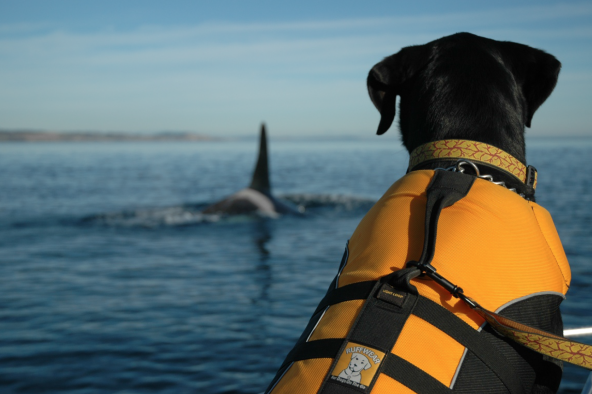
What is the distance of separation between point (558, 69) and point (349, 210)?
13.8m

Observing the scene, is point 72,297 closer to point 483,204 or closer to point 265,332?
point 265,332

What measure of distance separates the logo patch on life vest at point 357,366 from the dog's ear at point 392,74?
1.62 m

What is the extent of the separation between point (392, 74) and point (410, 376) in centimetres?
173

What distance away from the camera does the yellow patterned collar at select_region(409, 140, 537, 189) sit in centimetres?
247

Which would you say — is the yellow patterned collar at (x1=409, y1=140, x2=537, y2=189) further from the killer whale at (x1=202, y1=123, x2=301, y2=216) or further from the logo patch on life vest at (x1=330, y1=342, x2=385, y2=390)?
the killer whale at (x1=202, y1=123, x2=301, y2=216)

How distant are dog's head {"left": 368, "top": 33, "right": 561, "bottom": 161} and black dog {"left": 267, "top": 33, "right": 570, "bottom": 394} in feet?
0.03

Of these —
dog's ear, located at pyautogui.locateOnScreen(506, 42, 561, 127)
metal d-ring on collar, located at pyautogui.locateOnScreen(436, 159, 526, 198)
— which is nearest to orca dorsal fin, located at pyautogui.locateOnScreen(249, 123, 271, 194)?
dog's ear, located at pyautogui.locateOnScreen(506, 42, 561, 127)

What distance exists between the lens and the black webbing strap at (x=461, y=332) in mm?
1905

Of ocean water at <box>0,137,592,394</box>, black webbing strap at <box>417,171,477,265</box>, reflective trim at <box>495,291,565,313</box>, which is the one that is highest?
black webbing strap at <box>417,171,477,265</box>

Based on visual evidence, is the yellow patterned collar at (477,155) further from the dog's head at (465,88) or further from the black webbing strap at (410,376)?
the black webbing strap at (410,376)

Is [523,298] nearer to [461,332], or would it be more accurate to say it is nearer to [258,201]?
[461,332]

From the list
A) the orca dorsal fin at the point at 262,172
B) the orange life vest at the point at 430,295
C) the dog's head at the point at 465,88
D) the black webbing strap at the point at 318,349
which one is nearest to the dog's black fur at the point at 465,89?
the dog's head at the point at 465,88

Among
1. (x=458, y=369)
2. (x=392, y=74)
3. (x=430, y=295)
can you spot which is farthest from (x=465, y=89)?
(x=458, y=369)

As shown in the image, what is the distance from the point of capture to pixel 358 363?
1793mm
